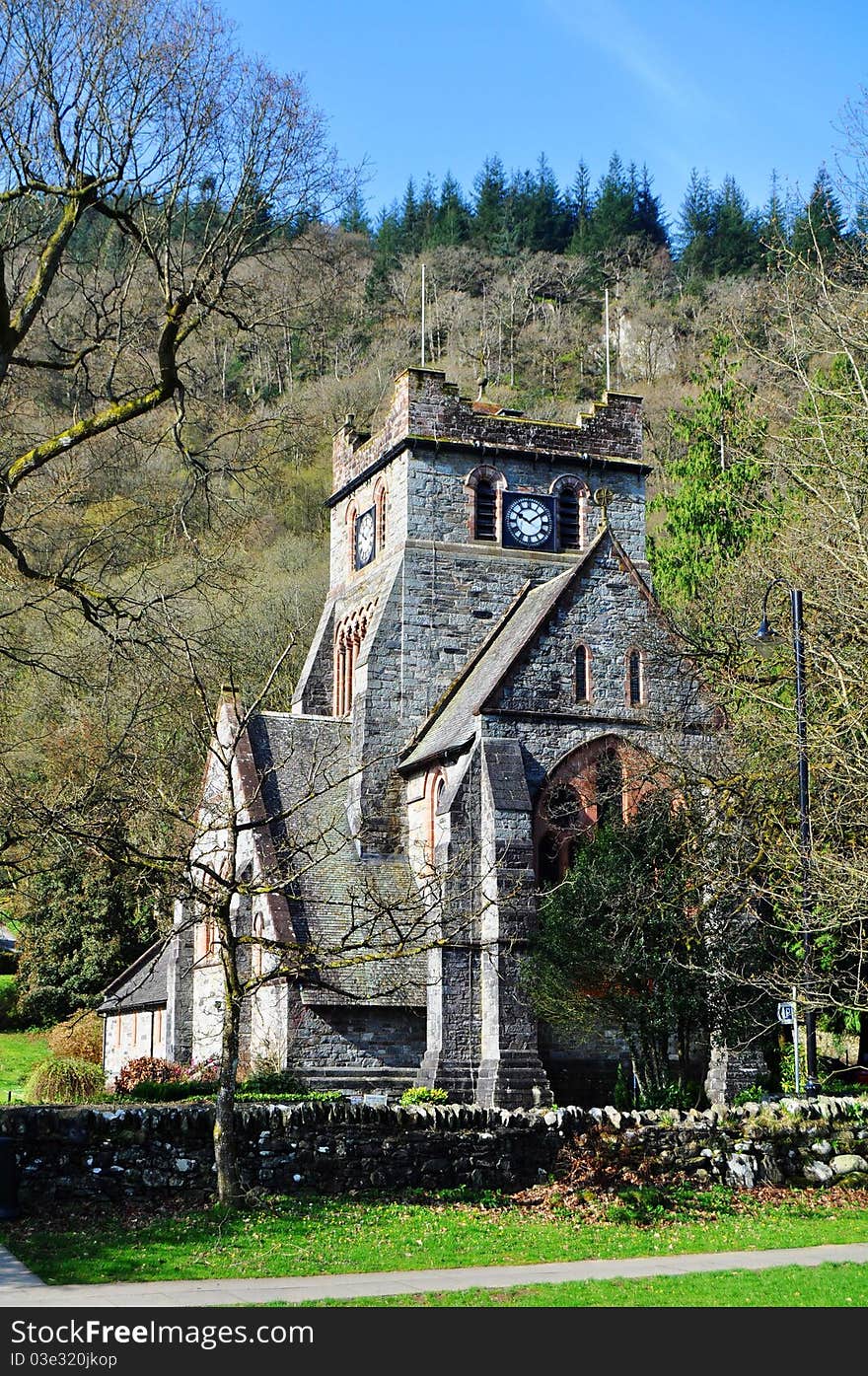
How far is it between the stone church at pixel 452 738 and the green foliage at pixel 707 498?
477 inches

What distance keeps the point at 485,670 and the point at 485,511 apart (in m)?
5.19

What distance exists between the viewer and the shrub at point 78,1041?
43250 mm

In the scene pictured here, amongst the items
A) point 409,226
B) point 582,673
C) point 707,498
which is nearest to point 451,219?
point 409,226

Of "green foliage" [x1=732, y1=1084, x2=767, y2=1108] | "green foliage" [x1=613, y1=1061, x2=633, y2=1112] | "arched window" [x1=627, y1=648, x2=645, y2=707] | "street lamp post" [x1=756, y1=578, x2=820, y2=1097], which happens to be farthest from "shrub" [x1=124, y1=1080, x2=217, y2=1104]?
"arched window" [x1=627, y1=648, x2=645, y2=707]

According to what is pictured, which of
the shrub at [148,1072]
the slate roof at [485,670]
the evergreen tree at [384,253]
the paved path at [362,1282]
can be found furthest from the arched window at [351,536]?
the evergreen tree at [384,253]

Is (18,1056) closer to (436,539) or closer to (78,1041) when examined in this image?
(78,1041)

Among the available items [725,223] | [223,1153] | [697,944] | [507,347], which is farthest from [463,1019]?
[725,223]

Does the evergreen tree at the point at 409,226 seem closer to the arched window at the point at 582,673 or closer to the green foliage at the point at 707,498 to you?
the green foliage at the point at 707,498

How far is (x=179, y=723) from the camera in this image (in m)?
43.4

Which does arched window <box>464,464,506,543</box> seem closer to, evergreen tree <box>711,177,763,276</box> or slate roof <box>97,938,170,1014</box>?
slate roof <box>97,938,170,1014</box>

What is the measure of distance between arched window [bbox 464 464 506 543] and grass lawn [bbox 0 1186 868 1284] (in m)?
19.6

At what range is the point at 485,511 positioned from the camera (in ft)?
116

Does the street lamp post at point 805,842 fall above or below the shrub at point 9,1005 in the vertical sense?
above
